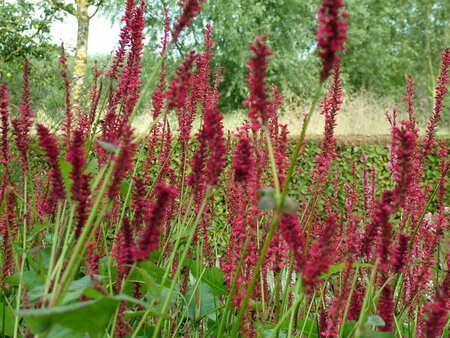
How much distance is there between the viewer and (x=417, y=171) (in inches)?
99.3

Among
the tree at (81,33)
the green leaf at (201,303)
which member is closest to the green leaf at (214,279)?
the green leaf at (201,303)

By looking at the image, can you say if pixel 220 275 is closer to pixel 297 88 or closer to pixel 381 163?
pixel 381 163

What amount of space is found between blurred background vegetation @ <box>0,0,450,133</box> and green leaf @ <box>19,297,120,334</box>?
56.3 ft

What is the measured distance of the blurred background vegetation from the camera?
752 inches

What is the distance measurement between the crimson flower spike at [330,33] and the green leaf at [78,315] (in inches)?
18.5

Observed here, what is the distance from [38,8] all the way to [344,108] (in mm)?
10420

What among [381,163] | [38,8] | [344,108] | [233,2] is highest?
[233,2]

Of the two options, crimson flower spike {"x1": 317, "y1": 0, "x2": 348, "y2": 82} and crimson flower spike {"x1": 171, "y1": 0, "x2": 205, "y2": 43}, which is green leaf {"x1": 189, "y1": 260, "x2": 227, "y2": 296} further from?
crimson flower spike {"x1": 317, "y1": 0, "x2": 348, "y2": 82}

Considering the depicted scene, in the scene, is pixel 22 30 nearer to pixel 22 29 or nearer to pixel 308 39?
pixel 22 29

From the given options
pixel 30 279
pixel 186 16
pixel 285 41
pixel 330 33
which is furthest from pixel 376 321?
pixel 285 41

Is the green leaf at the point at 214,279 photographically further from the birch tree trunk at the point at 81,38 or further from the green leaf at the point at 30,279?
the birch tree trunk at the point at 81,38

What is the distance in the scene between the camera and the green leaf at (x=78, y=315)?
0.83 meters

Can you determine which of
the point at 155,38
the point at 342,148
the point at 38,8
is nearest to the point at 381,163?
the point at 342,148

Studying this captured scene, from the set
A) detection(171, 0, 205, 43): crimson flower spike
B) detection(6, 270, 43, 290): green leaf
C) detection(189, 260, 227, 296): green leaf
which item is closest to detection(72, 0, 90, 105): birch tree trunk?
detection(189, 260, 227, 296): green leaf
